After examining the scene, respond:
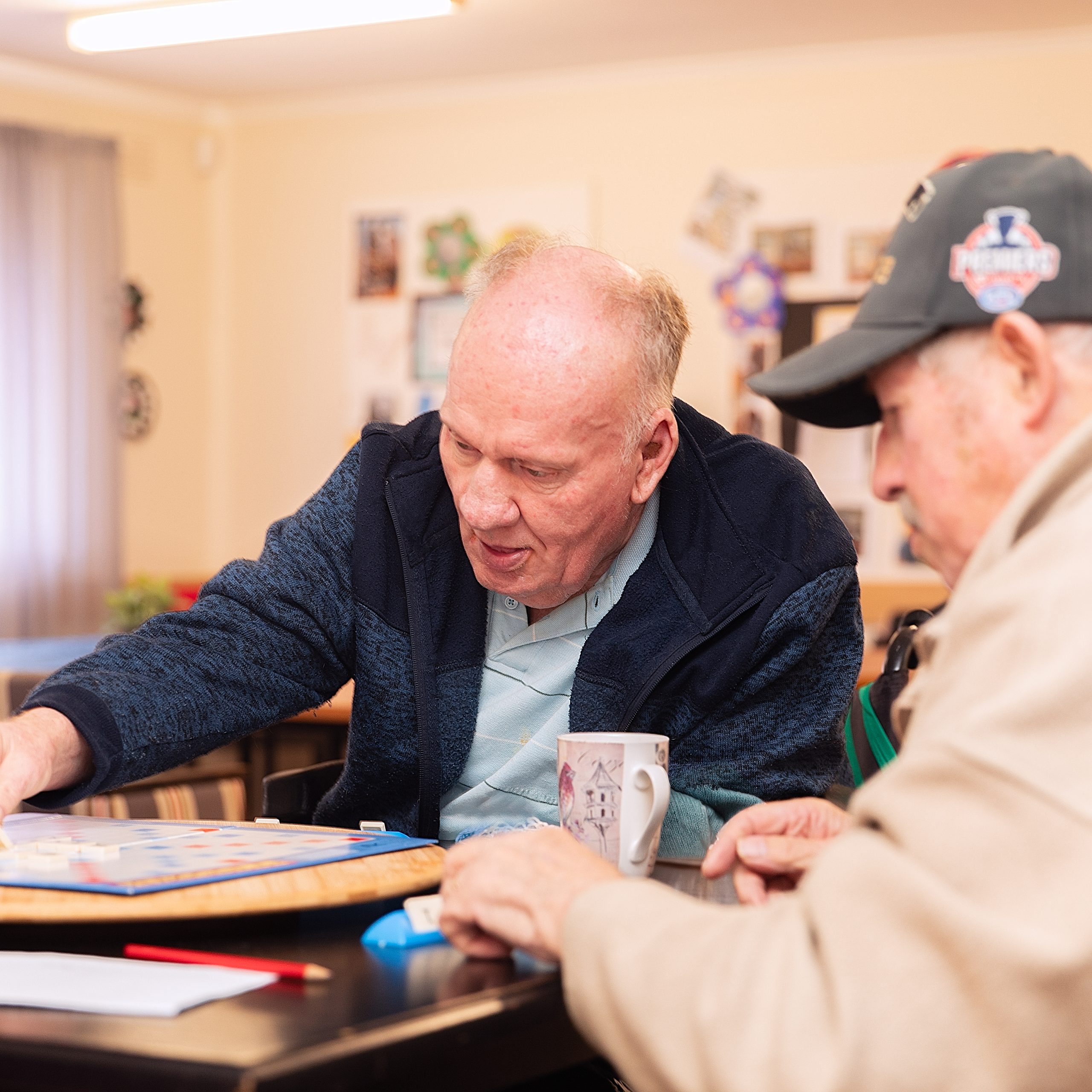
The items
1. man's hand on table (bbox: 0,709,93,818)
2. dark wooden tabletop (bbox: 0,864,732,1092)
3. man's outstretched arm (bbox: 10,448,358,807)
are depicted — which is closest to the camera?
dark wooden tabletop (bbox: 0,864,732,1092)

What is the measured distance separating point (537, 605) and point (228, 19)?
422 centimetres

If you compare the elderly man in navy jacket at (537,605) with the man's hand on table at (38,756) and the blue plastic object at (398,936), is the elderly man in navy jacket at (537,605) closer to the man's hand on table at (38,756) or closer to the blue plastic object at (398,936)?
the man's hand on table at (38,756)

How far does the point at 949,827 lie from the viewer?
72 centimetres

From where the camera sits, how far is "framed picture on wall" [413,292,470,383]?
20.4 feet

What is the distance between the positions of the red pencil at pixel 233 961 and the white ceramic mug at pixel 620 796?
31 cm

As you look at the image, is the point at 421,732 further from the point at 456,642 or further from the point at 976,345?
the point at 976,345

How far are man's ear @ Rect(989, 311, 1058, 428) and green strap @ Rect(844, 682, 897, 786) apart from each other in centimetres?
92

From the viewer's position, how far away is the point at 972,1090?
70 cm

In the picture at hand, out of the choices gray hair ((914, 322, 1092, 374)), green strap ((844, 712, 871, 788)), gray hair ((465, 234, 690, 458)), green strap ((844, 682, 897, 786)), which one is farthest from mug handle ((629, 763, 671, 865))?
green strap ((844, 712, 871, 788))

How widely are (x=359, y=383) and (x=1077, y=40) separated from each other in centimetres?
327

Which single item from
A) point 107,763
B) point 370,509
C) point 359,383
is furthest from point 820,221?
point 107,763

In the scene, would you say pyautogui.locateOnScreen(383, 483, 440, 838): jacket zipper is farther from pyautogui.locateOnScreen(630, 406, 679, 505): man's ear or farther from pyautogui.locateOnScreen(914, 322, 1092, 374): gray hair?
pyautogui.locateOnScreen(914, 322, 1092, 374): gray hair

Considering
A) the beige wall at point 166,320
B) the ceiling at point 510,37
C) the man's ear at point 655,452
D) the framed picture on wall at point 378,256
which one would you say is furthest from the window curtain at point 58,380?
the man's ear at point 655,452

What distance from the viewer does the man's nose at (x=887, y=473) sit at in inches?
36.8
